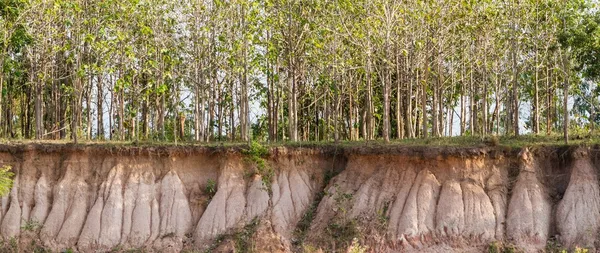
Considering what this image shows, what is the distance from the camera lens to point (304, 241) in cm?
3325

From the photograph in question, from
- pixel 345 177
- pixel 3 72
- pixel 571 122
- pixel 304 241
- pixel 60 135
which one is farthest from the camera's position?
pixel 571 122

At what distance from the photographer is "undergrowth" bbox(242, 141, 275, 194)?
117ft

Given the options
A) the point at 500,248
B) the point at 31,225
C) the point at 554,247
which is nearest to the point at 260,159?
the point at 31,225

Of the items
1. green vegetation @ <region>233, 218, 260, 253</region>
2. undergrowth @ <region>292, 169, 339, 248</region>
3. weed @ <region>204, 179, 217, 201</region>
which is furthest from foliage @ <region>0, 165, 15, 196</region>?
undergrowth @ <region>292, 169, 339, 248</region>

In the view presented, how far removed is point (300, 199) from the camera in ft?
116

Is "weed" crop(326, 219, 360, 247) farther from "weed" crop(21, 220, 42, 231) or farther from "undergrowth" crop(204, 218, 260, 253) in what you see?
"weed" crop(21, 220, 42, 231)

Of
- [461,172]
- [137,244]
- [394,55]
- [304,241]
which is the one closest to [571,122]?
[394,55]

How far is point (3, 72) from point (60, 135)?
587 cm

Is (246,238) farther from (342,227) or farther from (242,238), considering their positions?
(342,227)

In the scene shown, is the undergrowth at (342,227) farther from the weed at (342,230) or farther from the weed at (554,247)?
the weed at (554,247)

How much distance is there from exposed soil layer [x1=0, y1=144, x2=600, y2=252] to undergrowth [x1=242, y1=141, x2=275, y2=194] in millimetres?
123

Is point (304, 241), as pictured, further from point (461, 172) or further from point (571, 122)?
point (571, 122)

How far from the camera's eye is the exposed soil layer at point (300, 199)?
32531mm

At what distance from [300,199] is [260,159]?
234 centimetres
